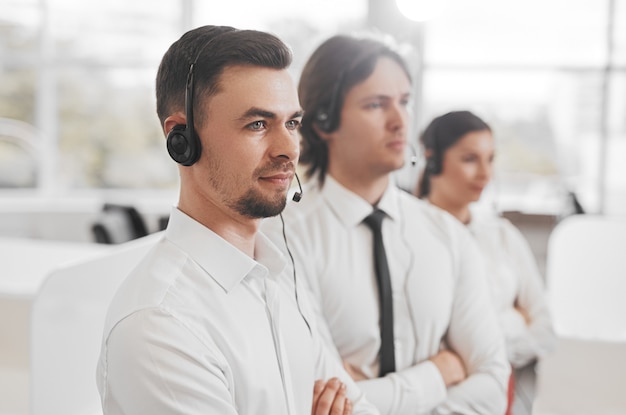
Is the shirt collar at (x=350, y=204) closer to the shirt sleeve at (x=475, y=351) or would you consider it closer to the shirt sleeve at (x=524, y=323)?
the shirt sleeve at (x=475, y=351)

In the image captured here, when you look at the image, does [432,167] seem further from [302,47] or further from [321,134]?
[302,47]

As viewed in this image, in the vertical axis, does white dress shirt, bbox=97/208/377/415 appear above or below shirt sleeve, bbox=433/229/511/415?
above

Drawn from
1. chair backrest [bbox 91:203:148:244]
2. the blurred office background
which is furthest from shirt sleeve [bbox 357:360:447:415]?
chair backrest [bbox 91:203:148:244]

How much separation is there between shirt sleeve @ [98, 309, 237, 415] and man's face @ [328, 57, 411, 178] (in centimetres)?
80

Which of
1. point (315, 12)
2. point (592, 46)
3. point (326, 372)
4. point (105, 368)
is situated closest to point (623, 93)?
point (592, 46)

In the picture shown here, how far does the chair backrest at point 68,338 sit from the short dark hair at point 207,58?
1.78ft

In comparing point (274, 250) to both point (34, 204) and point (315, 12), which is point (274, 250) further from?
point (34, 204)

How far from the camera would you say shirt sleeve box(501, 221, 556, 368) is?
2285mm

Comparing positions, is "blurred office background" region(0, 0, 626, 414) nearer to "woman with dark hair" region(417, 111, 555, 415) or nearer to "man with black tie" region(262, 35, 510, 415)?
"woman with dark hair" region(417, 111, 555, 415)

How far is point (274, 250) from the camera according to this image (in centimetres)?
128

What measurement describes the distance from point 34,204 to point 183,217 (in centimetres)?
587

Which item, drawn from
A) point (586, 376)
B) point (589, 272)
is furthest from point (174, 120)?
point (589, 272)

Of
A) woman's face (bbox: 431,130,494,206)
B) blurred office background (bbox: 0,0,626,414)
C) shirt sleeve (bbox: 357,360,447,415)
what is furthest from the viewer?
blurred office background (bbox: 0,0,626,414)

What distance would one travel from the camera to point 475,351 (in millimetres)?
1747
